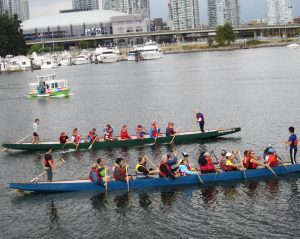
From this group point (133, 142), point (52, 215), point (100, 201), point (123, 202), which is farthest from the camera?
point (133, 142)

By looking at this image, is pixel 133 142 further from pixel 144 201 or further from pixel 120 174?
pixel 144 201

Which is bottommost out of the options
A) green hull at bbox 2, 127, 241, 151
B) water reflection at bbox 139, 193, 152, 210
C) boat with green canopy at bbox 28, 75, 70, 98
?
water reflection at bbox 139, 193, 152, 210

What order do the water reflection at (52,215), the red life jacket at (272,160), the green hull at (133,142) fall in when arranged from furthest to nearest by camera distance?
1. the green hull at (133,142)
2. the red life jacket at (272,160)
3. the water reflection at (52,215)

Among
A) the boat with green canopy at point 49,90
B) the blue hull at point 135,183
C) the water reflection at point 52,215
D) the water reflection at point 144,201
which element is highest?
the boat with green canopy at point 49,90

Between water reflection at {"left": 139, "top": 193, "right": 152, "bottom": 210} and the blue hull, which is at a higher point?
the blue hull

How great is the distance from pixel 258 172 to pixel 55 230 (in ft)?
43.5

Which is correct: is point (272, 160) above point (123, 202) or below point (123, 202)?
above

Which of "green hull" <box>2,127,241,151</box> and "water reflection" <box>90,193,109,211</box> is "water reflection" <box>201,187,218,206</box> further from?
"green hull" <box>2,127,241,151</box>

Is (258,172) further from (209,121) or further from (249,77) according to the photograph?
(249,77)

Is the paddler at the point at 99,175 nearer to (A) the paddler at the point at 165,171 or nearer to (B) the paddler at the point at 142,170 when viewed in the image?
(B) the paddler at the point at 142,170

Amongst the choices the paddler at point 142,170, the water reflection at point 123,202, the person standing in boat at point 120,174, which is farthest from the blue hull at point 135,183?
the water reflection at point 123,202

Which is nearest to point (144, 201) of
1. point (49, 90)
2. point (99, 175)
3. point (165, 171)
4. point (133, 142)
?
point (165, 171)

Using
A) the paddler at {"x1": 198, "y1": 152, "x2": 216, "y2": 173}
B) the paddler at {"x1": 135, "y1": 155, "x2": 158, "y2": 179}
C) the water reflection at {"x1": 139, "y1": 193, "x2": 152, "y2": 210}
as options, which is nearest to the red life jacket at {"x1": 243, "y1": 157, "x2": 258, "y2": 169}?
the paddler at {"x1": 198, "y1": 152, "x2": 216, "y2": 173}

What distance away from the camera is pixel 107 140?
46156 millimetres
